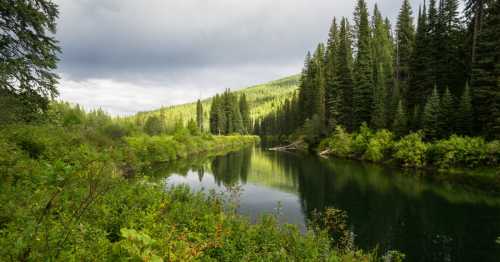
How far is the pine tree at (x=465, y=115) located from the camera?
26.8 m

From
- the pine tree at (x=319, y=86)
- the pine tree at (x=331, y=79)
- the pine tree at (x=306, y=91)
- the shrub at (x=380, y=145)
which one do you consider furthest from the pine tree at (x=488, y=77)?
the pine tree at (x=306, y=91)

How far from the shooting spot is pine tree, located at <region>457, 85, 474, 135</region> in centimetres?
2675

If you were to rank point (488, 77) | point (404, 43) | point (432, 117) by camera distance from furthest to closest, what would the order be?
point (404, 43), point (432, 117), point (488, 77)

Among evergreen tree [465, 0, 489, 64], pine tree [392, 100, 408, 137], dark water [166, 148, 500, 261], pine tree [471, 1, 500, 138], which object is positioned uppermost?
evergreen tree [465, 0, 489, 64]

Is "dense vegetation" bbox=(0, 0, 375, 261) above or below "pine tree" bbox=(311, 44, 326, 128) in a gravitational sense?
below

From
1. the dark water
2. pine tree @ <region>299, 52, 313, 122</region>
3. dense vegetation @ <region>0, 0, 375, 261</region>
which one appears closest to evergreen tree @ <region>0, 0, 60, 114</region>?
dense vegetation @ <region>0, 0, 375, 261</region>

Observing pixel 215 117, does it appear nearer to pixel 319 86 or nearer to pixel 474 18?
pixel 319 86

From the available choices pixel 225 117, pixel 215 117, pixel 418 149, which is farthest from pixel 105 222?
pixel 215 117

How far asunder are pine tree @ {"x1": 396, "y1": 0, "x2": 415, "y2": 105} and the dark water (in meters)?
21.3

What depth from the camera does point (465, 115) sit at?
88.7ft

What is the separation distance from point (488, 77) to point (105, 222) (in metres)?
32.2

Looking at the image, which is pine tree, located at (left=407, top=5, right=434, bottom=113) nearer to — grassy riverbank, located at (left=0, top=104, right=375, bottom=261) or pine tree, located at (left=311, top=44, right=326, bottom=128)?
pine tree, located at (left=311, top=44, right=326, bottom=128)

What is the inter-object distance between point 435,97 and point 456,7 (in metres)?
14.3

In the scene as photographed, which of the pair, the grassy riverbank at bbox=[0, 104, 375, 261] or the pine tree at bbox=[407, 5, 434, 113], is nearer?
the grassy riverbank at bbox=[0, 104, 375, 261]
